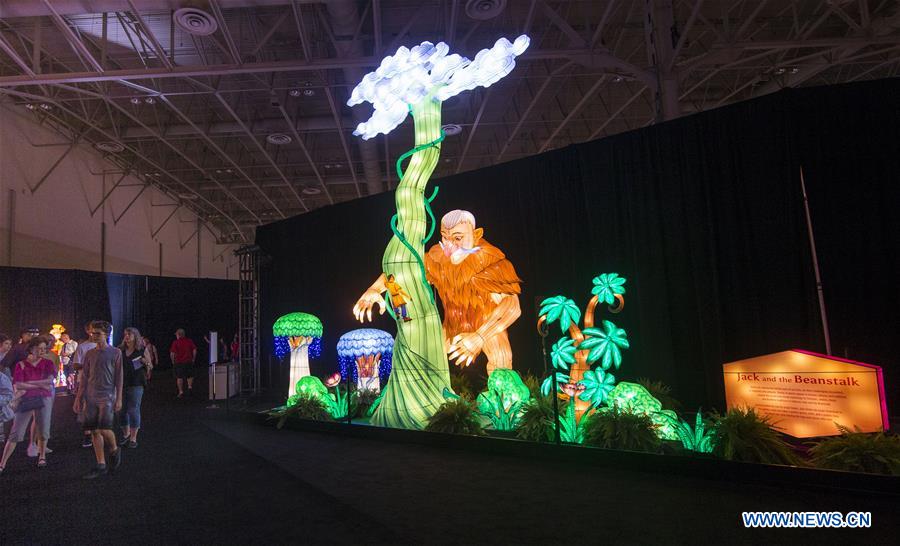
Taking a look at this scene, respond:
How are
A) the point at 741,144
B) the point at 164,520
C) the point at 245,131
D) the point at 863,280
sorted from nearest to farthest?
1. the point at 164,520
2. the point at 863,280
3. the point at 741,144
4. the point at 245,131

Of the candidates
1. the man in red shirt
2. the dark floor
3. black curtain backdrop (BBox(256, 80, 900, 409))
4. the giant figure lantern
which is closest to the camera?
the dark floor

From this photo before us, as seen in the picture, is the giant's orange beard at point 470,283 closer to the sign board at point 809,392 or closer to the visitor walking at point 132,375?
the sign board at point 809,392

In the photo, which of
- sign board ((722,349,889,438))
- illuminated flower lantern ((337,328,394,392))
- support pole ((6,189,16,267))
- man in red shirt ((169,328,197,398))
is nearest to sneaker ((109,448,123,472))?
illuminated flower lantern ((337,328,394,392))

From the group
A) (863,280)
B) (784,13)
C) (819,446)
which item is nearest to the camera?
(819,446)

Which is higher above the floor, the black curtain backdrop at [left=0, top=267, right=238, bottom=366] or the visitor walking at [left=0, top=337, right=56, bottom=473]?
the black curtain backdrop at [left=0, top=267, right=238, bottom=366]

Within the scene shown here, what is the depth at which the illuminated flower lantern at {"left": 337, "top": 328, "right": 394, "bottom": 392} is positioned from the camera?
706 centimetres

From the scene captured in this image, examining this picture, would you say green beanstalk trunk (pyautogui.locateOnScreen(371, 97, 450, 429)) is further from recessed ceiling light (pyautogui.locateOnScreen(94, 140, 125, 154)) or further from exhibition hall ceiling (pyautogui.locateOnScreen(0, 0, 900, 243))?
recessed ceiling light (pyautogui.locateOnScreen(94, 140, 125, 154))

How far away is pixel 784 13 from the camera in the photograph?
10.9 m

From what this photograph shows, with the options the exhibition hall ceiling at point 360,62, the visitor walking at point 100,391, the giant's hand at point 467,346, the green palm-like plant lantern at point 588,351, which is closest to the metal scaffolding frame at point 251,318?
the exhibition hall ceiling at point 360,62

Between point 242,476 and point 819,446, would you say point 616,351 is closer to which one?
point 819,446

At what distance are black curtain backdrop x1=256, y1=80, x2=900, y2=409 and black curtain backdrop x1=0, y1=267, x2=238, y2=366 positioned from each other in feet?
40.1

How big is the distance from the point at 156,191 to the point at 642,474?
21376 mm

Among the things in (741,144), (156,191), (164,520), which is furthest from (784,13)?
(156,191)

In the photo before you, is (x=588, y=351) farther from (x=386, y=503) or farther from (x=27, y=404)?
(x=27, y=404)
